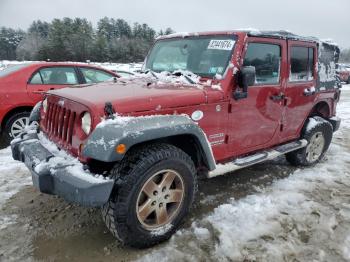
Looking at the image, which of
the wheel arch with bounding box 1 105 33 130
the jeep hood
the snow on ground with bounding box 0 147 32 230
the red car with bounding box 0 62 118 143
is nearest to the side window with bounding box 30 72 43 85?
the red car with bounding box 0 62 118 143

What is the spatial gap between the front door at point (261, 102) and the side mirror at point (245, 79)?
3.1 inches

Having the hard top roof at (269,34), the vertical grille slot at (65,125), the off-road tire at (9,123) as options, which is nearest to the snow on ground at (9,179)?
the off-road tire at (9,123)

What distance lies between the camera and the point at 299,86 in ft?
15.9

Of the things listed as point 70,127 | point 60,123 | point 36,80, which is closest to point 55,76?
point 36,80

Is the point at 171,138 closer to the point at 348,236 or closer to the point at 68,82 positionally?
the point at 348,236

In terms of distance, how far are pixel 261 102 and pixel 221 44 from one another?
0.86 metres

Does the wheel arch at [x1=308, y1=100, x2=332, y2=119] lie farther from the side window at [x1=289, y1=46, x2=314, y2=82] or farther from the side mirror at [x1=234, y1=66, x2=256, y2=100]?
the side mirror at [x1=234, y1=66, x2=256, y2=100]

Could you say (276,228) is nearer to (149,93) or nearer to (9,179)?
(149,93)

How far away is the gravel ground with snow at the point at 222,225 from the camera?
308 cm

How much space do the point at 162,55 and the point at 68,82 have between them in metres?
2.85

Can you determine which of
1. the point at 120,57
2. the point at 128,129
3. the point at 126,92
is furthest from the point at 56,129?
the point at 120,57

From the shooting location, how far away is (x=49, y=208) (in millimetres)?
3873

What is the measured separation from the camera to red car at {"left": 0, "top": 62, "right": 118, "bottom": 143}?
6035 millimetres

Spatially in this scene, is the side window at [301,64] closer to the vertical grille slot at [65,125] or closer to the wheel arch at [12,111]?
the vertical grille slot at [65,125]
